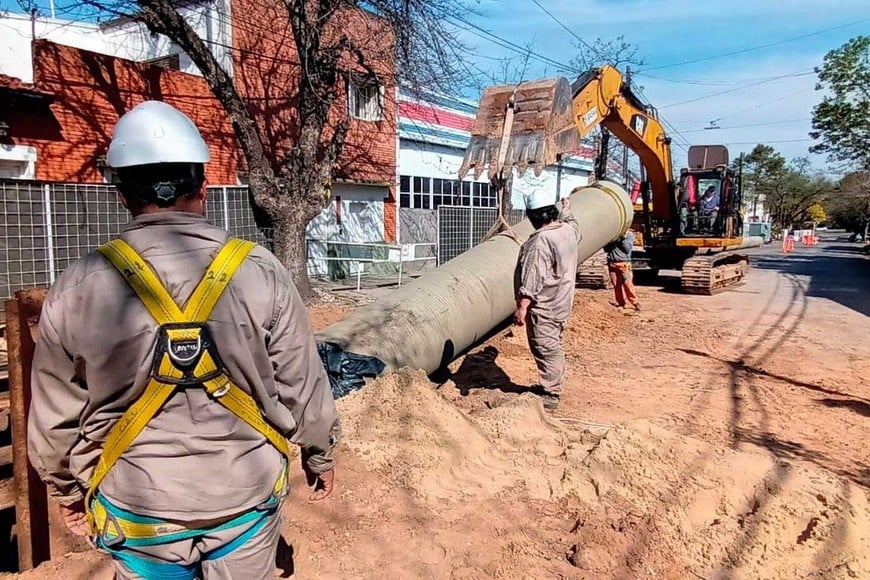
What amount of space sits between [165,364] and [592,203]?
7.87m

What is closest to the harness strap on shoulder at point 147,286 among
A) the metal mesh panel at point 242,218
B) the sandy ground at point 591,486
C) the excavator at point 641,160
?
the sandy ground at point 591,486

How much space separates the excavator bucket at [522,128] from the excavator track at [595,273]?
6.55m

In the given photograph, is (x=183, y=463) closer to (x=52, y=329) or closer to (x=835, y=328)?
(x=52, y=329)

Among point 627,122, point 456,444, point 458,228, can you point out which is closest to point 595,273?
point 627,122

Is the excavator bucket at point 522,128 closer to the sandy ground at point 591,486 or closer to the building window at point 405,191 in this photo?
the sandy ground at point 591,486

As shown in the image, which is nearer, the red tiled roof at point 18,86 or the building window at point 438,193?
the red tiled roof at point 18,86

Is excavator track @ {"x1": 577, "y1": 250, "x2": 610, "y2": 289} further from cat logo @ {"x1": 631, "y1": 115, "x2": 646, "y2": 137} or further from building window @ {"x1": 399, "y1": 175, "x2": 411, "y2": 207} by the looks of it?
building window @ {"x1": 399, "y1": 175, "x2": 411, "y2": 207}

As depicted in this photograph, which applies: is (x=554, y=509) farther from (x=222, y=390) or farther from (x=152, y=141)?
(x=152, y=141)

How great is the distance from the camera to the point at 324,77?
1113 centimetres

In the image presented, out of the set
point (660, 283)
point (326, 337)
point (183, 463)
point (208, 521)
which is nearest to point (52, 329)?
point (183, 463)

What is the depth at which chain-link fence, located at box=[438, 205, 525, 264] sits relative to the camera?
15734 millimetres

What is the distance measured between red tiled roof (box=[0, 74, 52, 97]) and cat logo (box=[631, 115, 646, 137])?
1007 cm

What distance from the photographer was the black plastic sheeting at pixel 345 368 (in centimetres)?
456

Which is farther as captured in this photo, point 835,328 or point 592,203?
point 835,328
